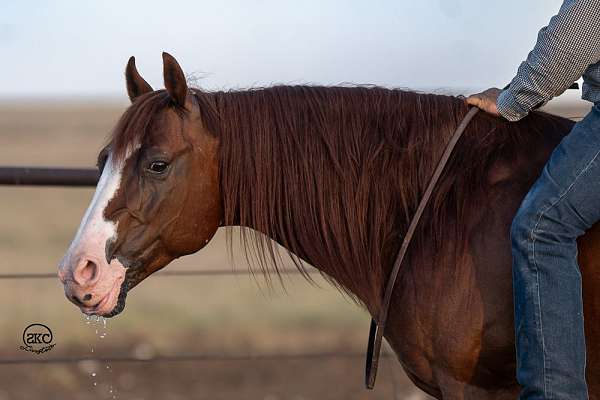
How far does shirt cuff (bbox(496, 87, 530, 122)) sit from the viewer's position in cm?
282

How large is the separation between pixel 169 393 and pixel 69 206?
11061 millimetres

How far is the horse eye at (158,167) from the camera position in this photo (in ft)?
9.39

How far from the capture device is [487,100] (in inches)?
115

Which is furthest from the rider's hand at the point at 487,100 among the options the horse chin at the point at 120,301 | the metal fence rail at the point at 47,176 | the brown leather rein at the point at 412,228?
the metal fence rail at the point at 47,176

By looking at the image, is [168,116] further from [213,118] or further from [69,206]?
[69,206]

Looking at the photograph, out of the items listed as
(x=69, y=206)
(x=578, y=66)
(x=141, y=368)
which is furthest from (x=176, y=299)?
(x=578, y=66)

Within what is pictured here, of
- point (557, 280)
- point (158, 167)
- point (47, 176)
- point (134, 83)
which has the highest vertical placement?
point (134, 83)

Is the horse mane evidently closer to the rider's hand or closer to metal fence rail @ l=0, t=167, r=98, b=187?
the rider's hand

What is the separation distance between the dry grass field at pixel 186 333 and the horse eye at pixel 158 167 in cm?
63

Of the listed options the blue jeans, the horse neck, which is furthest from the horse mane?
the blue jeans

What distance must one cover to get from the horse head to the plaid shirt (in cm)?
103

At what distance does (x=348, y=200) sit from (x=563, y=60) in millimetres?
814

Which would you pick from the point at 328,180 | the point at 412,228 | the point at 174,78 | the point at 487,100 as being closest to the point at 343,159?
the point at 328,180

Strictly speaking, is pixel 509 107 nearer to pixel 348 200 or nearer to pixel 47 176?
pixel 348 200
